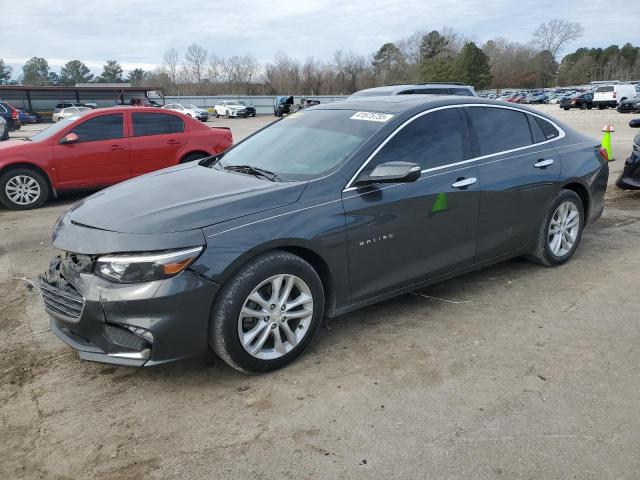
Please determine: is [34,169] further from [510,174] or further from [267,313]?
[510,174]

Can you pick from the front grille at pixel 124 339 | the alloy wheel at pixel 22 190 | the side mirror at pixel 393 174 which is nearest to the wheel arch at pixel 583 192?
the side mirror at pixel 393 174

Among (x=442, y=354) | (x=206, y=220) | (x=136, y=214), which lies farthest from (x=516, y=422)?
(x=136, y=214)

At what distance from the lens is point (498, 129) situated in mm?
4449

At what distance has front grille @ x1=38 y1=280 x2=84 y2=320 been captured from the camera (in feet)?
9.84

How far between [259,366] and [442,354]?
3.92 ft

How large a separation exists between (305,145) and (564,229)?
2.68m

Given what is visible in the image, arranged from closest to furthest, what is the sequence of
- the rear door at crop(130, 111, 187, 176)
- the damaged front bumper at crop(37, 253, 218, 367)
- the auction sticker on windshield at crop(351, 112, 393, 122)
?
1. the damaged front bumper at crop(37, 253, 218, 367)
2. the auction sticker on windshield at crop(351, 112, 393, 122)
3. the rear door at crop(130, 111, 187, 176)

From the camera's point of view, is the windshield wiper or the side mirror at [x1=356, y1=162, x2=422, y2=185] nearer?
the side mirror at [x1=356, y1=162, x2=422, y2=185]

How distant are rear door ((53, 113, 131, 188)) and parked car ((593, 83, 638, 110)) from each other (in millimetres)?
42702

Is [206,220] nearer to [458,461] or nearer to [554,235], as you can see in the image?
[458,461]

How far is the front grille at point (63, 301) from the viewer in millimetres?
2998

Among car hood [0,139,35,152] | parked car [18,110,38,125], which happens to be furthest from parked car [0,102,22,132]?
car hood [0,139,35,152]

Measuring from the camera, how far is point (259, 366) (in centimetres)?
318

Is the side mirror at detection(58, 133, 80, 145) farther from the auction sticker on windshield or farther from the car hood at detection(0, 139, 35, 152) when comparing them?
the auction sticker on windshield
